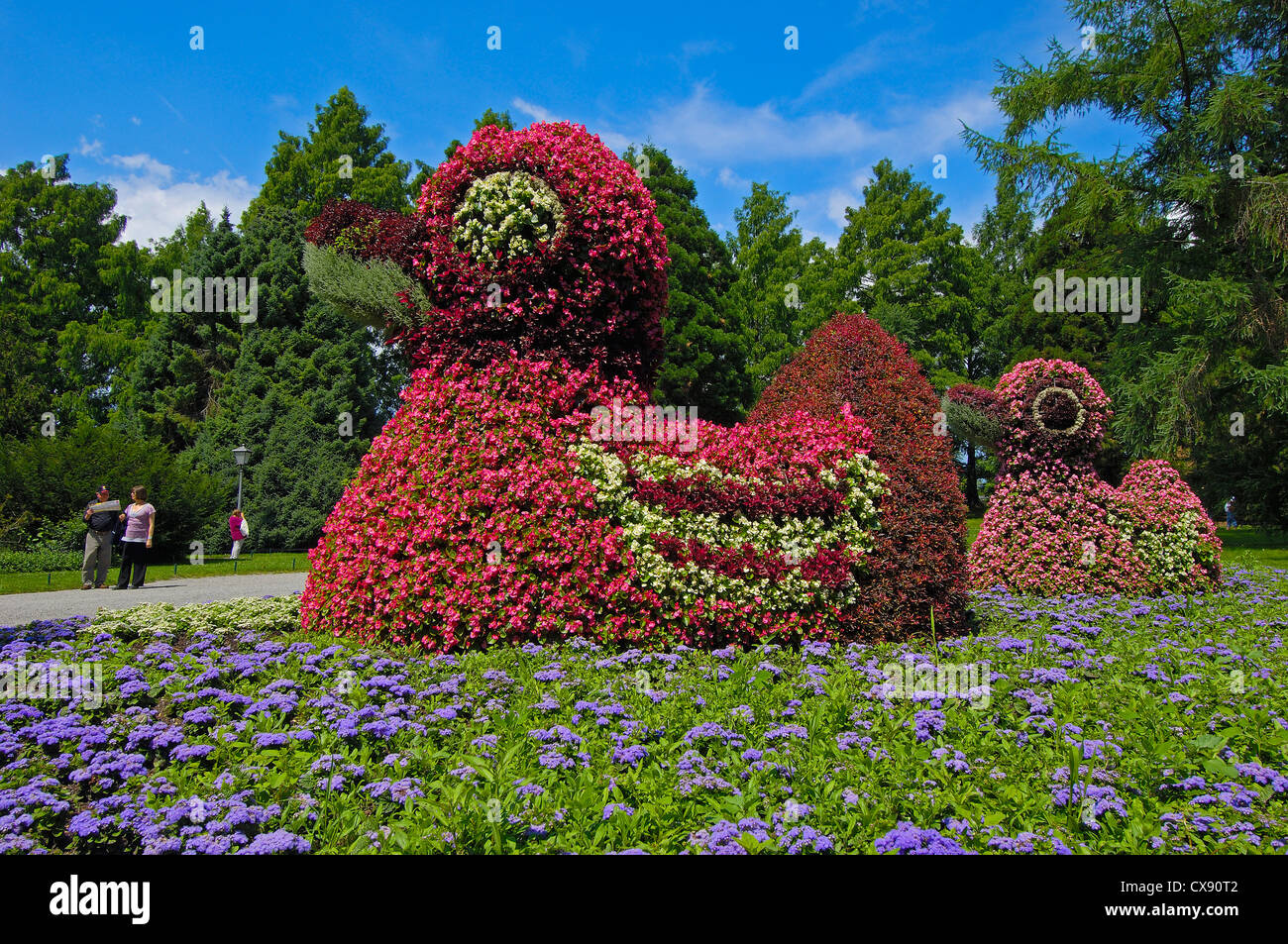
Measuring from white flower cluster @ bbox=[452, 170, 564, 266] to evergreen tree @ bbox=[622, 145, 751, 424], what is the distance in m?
19.0

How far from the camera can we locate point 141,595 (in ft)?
38.2

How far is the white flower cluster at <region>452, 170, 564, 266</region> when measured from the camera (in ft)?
18.2

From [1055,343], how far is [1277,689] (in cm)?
2932

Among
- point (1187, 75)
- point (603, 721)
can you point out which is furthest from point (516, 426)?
point (1187, 75)

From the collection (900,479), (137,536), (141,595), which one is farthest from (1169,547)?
(137,536)

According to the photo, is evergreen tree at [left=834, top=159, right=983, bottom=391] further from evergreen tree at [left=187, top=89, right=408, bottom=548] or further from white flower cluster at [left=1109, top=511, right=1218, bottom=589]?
white flower cluster at [left=1109, top=511, right=1218, bottom=589]

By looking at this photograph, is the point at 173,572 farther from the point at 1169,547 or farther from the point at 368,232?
the point at 1169,547

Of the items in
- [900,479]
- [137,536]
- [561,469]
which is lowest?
[137,536]

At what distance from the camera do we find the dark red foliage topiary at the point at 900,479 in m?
5.59

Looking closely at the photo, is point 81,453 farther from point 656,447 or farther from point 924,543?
point 924,543

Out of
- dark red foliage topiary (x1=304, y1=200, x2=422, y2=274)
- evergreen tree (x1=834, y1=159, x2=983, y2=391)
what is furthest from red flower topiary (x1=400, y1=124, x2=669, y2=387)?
evergreen tree (x1=834, y1=159, x2=983, y2=391)

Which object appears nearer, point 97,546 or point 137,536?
point 137,536

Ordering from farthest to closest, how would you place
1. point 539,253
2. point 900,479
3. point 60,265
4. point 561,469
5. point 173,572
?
point 60,265, point 173,572, point 900,479, point 539,253, point 561,469

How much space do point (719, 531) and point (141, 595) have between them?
415 inches
